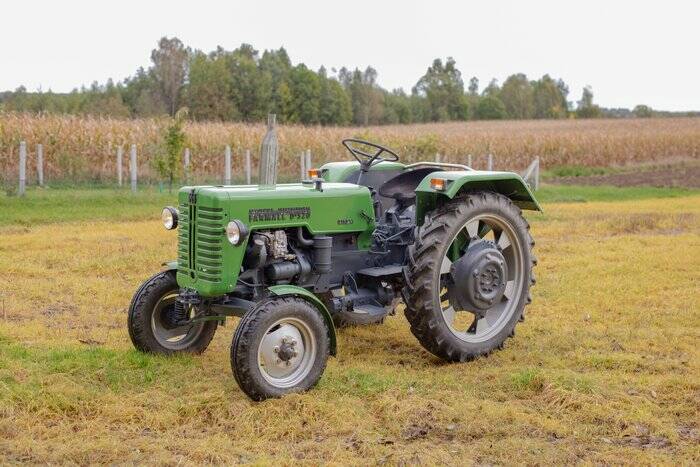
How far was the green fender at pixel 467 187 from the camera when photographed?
6209 millimetres

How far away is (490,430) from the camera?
15.8ft

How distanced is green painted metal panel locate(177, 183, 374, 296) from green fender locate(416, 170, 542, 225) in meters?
0.54

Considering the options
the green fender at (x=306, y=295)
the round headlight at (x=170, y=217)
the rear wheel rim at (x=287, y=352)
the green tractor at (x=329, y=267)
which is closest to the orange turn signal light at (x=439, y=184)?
the green tractor at (x=329, y=267)

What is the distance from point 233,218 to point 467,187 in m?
2.00

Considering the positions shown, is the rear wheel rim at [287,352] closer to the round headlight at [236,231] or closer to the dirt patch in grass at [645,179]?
the round headlight at [236,231]

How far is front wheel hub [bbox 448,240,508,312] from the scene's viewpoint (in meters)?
6.37

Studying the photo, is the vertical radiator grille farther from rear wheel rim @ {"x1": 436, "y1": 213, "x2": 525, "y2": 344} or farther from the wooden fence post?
the wooden fence post

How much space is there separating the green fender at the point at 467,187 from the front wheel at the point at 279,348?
1395 millimetres

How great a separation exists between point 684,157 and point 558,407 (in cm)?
3886

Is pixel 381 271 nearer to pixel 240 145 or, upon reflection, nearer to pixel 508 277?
pixel 508 277

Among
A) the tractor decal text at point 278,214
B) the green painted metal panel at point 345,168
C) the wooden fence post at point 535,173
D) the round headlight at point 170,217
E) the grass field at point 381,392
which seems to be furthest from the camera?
the wooden fence post at point 535,173

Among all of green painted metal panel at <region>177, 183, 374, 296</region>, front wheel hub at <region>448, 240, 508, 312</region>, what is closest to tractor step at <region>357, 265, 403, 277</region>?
green painted metal panel at <region>177, 183, 374, 296</region>

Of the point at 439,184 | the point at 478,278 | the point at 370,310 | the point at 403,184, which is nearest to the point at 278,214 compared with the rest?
the point at 370,310

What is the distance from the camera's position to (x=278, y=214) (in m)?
5.77
